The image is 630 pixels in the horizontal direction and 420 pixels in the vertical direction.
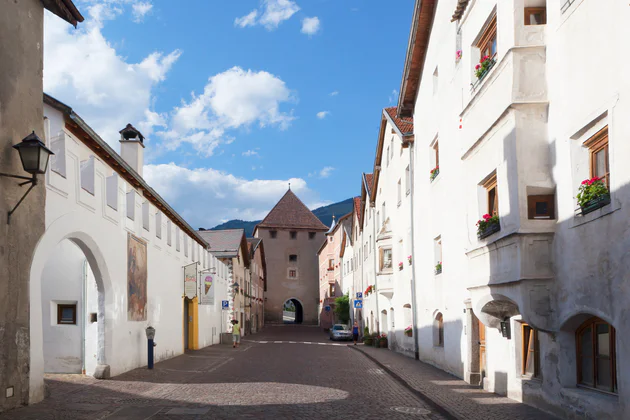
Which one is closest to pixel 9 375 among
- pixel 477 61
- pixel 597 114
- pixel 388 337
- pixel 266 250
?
pixel 597 114

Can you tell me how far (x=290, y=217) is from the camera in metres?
84.8

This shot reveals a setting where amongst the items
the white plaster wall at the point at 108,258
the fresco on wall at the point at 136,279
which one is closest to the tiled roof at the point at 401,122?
the white plaster wall at the point at 108,258

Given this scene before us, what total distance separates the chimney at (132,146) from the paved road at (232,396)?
34.3 feet

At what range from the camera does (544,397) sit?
35.0 ft

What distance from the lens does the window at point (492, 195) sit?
12.4 metres

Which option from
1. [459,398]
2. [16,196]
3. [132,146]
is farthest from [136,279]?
[459,398]

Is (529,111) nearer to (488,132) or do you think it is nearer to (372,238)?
(488,132)

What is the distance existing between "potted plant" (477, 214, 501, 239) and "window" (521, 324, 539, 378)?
183cm

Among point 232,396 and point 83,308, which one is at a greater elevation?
point 83,308

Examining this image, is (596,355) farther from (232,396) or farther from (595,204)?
(232,396)

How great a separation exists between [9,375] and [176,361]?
42.9 feet

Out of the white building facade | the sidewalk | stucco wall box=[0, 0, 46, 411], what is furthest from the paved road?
the white building facade

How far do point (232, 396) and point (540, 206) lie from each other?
710 cm

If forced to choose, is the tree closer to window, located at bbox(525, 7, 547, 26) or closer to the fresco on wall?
the fresco on wall
